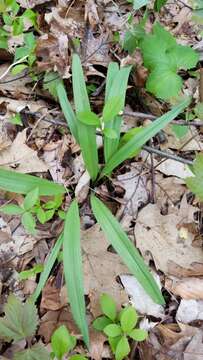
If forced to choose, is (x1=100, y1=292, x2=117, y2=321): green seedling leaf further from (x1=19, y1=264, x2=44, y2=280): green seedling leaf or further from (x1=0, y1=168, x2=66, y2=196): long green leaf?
(x1=0, y1=168, x2=66, y2=196): long green leaf

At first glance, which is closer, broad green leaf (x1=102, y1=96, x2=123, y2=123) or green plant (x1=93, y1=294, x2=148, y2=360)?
green plant (x1=93, y1=294, x2=148, y2=360)

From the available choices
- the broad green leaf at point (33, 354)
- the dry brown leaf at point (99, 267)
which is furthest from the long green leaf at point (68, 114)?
the broad green leaf at point (33, 354)

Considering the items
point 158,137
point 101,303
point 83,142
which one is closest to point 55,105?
point 83,142

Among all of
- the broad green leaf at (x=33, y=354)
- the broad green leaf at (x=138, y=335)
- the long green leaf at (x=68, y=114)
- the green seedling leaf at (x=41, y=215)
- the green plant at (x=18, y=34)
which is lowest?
the broad green leaf at (x=138, y=335)

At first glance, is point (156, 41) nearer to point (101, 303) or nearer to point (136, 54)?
point (136, 54)

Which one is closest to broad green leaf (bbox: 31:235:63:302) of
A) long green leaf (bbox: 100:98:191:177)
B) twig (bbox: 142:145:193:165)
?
long green leaf (bbox: 100:98:191:177)

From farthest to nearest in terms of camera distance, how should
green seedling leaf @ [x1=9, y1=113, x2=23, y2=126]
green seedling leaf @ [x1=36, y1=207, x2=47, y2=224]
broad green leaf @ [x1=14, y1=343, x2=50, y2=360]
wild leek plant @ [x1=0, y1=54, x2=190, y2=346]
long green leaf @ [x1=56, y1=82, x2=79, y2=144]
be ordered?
green seedling leaf @ [x1=9, y1=113, x2=23, y2=126] < long green leaf @ [x1=56, y1=82, x2=79, y2=144] < green seedling leaf @ [x1=36, y1=207, x2=47, y2=224] < wild leek plant @ [x1=0, y1=54, x2=190, y2=346] < broad green leaf @ [x1=14, y1=343, x2=50, y2=360]

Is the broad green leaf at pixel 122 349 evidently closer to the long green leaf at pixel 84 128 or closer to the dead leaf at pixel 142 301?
the dead leaf at pixel 142 301
